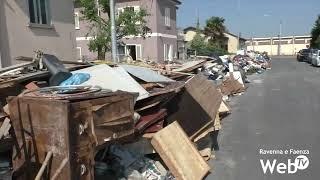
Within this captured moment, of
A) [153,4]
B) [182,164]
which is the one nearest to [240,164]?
[182,164]

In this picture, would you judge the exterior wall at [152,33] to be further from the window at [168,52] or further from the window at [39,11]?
the window at [39,11]

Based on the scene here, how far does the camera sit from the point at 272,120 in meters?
10.8

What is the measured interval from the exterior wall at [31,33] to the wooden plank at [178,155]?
7326 millimetres

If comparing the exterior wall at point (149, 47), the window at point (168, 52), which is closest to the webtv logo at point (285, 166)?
the exterior wall at point (149, 47)

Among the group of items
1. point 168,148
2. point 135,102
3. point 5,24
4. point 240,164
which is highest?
point 5,24

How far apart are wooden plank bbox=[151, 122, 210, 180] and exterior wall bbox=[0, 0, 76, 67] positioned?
7.33m

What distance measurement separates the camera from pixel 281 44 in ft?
293

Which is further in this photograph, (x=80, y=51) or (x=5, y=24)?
(x=80, y=51)

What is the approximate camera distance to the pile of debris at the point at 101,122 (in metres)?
5.06

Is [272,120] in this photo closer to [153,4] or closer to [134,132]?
[134,132]

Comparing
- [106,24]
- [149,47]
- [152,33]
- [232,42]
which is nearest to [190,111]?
[106,24]

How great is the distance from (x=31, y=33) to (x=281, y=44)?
8288 centimetres

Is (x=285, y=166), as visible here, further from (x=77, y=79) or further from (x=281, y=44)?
(x=281, y=44)

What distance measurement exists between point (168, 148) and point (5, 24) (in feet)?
26.5
